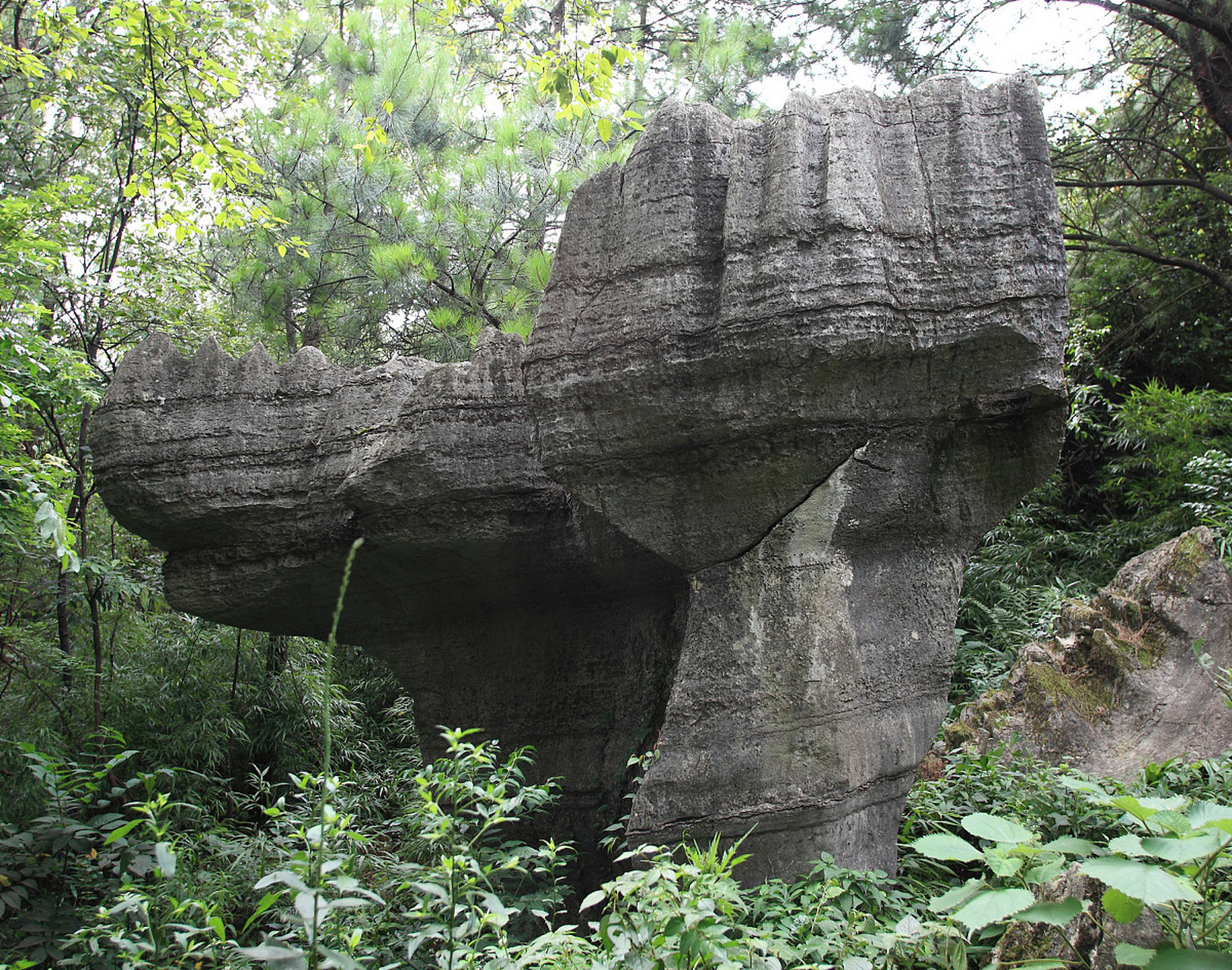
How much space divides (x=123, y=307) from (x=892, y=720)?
4.63 metres

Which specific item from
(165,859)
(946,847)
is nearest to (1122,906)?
(946,847)

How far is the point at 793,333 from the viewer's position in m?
2.65

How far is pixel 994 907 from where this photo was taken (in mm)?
1839

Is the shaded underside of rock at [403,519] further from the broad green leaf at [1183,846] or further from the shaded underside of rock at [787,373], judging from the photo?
the broad green leaf at [1183,846]

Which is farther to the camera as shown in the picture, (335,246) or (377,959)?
(335,246)

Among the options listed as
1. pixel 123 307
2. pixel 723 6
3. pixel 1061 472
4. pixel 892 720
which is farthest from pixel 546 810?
pixel 723 6

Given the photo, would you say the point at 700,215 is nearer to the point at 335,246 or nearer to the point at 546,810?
the point at 546,810

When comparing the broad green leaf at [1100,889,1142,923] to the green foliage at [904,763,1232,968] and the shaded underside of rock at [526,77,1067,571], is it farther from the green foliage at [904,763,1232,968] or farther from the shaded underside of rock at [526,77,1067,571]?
the shaded underside of rock at [526,77,1067,571]

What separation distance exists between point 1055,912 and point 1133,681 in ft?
9.60

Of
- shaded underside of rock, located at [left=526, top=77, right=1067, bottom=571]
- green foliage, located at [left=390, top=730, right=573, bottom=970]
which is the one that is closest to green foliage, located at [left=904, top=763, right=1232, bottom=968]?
green foliage, located at [left=390, top=730, right=573, bottom=970]

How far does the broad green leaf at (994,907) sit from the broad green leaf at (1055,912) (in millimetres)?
44

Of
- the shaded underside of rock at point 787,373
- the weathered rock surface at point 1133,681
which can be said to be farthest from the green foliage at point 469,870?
the weathered rock surface at point 1133,681

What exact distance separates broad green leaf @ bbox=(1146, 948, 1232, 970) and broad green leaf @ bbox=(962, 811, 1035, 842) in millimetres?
316

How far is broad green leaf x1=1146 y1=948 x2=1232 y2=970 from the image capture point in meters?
1.67
